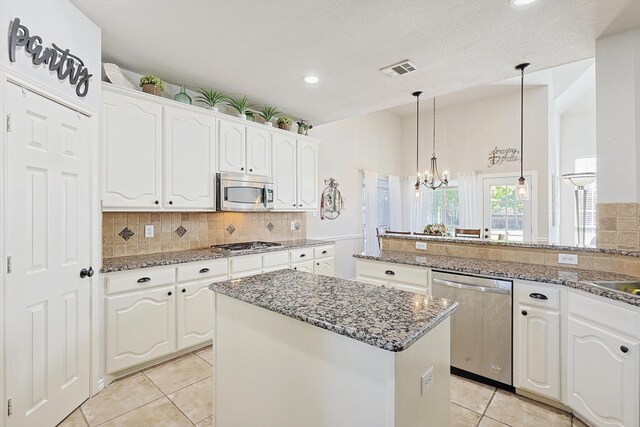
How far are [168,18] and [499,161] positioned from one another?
229 inches

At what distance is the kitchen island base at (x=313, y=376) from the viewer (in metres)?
1.03

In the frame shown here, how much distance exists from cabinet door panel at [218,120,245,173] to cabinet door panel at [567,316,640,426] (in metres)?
3.16

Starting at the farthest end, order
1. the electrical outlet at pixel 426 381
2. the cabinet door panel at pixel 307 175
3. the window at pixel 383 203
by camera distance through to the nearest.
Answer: the window at pixel 383 203, the cabinet door panel at pixel 307 175, the electrical outlet at pixel 426 381

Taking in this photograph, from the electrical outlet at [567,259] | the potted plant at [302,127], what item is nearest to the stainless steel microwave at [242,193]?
the potted plant at [302,127]

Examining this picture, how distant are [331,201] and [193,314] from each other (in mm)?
3049

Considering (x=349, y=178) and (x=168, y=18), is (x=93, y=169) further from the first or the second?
(x=349, y=178)

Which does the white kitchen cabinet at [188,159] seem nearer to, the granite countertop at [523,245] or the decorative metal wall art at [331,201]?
the granite countertop at [523,245]

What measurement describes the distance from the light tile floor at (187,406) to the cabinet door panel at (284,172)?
214cm

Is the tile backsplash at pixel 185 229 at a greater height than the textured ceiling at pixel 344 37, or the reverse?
the textured ceiling at pixel 344 37

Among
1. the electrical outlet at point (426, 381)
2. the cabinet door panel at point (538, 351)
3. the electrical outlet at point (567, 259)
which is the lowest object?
the cabinet door panel at point (538, 351)

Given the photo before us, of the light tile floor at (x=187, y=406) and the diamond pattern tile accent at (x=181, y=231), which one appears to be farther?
the diamond pattern tile accent at (x=181, y=231)

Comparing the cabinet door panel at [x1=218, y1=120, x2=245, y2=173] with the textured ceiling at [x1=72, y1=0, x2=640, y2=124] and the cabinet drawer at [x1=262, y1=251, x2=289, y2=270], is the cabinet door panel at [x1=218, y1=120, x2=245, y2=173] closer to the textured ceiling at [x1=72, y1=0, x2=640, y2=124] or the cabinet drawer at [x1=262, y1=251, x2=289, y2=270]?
the textured ceiling at [x1=72, y1=0, x2=640, y2=124]

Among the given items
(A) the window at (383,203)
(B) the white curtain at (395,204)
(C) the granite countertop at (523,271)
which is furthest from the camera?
(B) the white curtain at (395,204)

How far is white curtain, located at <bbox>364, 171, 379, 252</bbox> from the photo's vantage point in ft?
19.2
